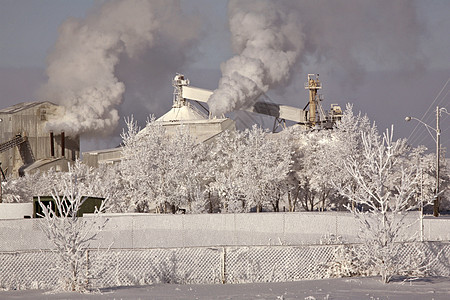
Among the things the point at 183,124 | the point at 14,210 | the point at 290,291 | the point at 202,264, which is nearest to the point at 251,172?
the point at 183,124

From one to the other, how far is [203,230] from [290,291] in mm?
18107

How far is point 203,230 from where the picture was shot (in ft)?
108

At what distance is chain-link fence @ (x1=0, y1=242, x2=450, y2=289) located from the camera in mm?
17016

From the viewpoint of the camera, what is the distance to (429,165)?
71062 millimetres

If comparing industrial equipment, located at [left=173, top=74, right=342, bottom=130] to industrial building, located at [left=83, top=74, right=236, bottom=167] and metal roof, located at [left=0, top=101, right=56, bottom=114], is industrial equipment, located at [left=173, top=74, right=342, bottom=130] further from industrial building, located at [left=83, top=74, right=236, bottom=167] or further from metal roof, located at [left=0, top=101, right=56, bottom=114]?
metal roof, located at [left=0, top=101, right=56, bottom=114]

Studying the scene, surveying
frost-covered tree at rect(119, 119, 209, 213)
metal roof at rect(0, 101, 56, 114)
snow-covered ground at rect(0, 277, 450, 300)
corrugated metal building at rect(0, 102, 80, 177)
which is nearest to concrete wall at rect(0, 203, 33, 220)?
frost-covered tree at rect(119, 119, 209, 213)

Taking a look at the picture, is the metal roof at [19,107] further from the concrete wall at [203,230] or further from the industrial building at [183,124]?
the concrete wall at [203,230]

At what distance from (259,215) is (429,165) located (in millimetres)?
42870

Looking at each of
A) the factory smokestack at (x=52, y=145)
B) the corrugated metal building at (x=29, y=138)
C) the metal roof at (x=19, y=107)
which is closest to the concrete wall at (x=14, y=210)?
the corrugated metal building at (x=29, y=138)

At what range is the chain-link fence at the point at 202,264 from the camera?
17016mm

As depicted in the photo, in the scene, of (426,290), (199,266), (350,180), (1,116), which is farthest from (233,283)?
(1,116)

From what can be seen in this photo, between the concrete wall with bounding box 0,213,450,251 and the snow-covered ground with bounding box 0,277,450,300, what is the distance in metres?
14.6

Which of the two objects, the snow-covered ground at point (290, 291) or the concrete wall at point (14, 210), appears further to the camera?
the concrete wall at point (14, 210)

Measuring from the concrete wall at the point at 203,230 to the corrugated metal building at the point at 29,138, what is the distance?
201ft
